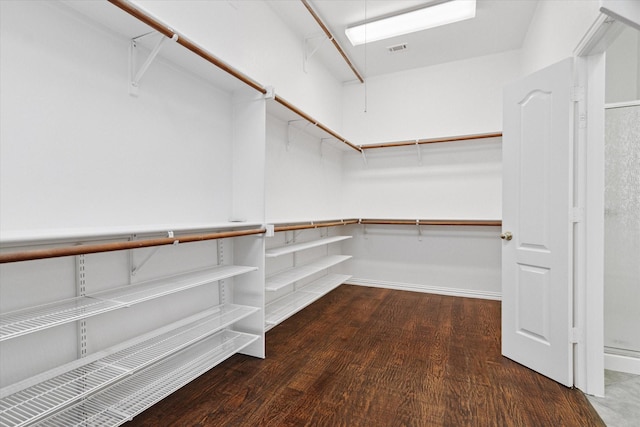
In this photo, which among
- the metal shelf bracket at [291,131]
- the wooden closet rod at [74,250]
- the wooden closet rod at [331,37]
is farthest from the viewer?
the metal shelf bracket at [291,131]

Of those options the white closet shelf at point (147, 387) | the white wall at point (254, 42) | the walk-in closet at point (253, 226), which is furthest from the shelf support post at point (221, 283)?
the white wall at point (254, 42)

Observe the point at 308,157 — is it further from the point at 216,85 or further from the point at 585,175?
the point at 585,175

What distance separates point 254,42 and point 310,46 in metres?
1.04

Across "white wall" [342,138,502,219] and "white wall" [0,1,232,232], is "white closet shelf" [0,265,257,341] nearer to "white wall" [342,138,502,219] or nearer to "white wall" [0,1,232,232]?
"white wall" [0,1,232,232]

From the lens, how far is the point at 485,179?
375 cm

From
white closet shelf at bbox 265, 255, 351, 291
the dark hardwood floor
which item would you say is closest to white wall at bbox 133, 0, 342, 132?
white closet shelf at bbox 265, 255, 351, 291

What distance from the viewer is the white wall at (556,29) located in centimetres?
176

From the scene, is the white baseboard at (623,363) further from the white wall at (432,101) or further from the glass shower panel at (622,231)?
the white wall at (432,101)

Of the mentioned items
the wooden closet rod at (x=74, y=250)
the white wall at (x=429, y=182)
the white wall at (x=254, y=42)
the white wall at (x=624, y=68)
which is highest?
the white wall at (x=254, y=42)

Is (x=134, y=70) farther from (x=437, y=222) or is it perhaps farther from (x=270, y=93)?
(x=437, y=222)

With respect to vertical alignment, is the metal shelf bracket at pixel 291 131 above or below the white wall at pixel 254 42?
below

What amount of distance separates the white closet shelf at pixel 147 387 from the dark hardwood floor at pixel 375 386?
115 millimetres

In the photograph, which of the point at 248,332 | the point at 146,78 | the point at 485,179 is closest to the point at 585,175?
the point at 485,179

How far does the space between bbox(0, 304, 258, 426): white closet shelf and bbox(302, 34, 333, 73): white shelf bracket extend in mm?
2750
